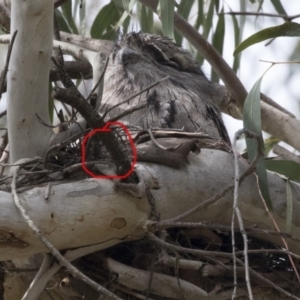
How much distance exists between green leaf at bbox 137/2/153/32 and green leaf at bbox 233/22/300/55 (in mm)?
1488

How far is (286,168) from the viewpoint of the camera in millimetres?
2230

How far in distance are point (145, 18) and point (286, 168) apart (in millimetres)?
1711

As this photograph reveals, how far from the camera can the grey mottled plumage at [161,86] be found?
2.70m

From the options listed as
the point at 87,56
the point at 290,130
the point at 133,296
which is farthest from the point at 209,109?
the point at 133,296

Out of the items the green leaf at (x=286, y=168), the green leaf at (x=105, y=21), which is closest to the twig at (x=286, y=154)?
the green leaf at (x=286, y=168)

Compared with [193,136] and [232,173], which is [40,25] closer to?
[193,136]

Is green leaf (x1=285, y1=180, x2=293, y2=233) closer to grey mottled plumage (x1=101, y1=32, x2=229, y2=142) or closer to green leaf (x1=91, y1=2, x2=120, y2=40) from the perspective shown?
grey mottled plumage (x1=101, y1=32, x2=229, y2=142)

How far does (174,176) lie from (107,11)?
1909 mm

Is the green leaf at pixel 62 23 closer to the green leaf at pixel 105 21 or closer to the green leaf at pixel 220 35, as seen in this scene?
the green leaf at pixel 105 21

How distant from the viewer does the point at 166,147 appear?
205cm

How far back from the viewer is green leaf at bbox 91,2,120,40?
12.1 feet

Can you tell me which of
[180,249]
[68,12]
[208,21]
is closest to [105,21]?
[68,12]

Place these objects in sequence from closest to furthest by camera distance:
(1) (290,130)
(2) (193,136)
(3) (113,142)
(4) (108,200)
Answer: (3) (113,142)
(4) (108,200)
(2) (193,136)
(1) (290,130)

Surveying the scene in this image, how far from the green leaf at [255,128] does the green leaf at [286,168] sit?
179mm
